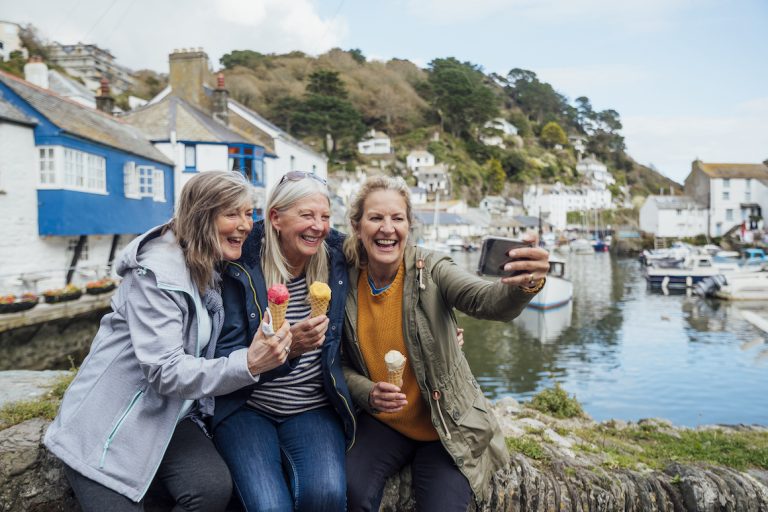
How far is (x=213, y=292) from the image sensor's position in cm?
241

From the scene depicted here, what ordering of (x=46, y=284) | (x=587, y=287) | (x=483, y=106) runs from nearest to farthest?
(x=46, y=284), (x=587, y=287), (x=483, y=106)

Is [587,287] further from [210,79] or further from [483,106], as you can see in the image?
[483,106]

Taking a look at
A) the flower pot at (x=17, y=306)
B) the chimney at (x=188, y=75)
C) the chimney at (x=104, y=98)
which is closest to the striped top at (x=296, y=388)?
the flower pot at (x=17, y=306)

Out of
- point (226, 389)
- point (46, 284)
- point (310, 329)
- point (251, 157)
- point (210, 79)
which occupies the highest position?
point (210, 79)

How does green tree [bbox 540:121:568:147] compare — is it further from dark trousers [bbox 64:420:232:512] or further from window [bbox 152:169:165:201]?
dark trousers [bbox 64:420:232:512]

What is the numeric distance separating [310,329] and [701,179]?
260ft

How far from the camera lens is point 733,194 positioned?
65.4 meters

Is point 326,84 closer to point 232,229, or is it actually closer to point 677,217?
point 677,217

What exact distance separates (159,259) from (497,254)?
1.44 metres

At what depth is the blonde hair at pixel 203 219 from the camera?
7.59 feet

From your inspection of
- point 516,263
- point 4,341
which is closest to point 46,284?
point 4,341

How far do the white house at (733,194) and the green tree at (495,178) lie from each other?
106 feet

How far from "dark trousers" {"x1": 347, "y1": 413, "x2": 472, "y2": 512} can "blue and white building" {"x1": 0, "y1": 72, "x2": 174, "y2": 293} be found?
14.6 m

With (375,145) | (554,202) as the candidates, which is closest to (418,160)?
(375,145)
